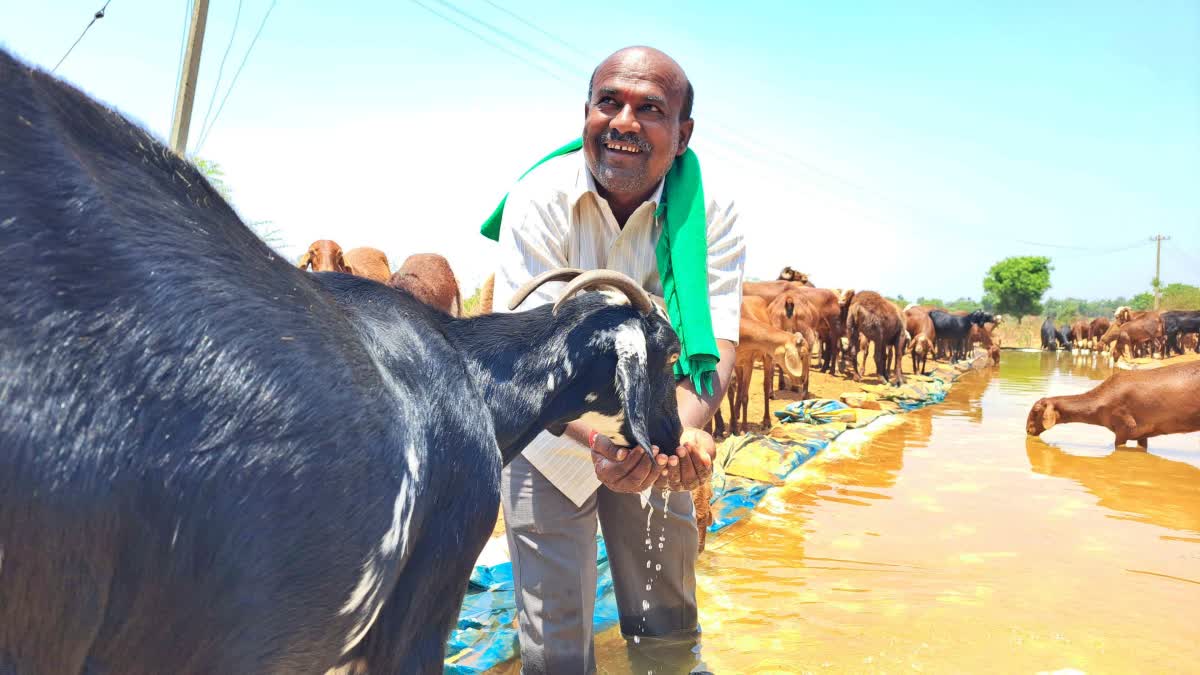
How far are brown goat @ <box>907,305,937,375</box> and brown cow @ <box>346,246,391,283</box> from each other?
17058 mm

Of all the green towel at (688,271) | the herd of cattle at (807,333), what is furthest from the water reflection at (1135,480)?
the green towel at (688,271)

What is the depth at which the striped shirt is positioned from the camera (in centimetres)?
375

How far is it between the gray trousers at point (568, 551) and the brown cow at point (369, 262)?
599cm

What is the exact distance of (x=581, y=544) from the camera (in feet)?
12.7

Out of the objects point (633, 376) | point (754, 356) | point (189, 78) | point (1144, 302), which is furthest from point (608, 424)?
point (1144, 302)

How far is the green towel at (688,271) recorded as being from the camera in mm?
3676

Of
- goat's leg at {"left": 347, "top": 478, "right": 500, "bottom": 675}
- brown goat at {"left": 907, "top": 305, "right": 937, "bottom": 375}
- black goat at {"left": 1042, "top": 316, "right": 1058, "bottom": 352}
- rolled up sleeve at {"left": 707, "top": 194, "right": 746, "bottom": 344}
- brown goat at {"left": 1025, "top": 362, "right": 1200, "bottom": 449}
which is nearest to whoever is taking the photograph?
goat's leg at {"left": 347, "top": 478, "right": 500, "bottom": 675}

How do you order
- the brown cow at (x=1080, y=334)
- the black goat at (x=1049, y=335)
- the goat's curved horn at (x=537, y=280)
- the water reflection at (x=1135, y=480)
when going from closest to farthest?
the goat's curved horn at (x=537, y=280) < the water reflection at (x=1135, y=480) < the brown cow at (x=1080, y=334) < the black goat at (x=1049, y=335)

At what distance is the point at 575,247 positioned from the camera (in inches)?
153

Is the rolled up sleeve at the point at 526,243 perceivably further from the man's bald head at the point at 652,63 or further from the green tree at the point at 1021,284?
the green tree at the point at 1021,284

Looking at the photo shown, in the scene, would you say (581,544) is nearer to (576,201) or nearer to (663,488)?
(663,488)

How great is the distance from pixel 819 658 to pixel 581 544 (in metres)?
1.81

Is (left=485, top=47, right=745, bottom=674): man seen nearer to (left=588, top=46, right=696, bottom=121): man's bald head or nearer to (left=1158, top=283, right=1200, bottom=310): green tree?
(left=588, top=46, right=696, bottom=121): man's bald head

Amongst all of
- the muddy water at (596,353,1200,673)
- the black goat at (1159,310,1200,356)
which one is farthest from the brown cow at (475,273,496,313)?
the black goat at (1159,310,1200,356)
